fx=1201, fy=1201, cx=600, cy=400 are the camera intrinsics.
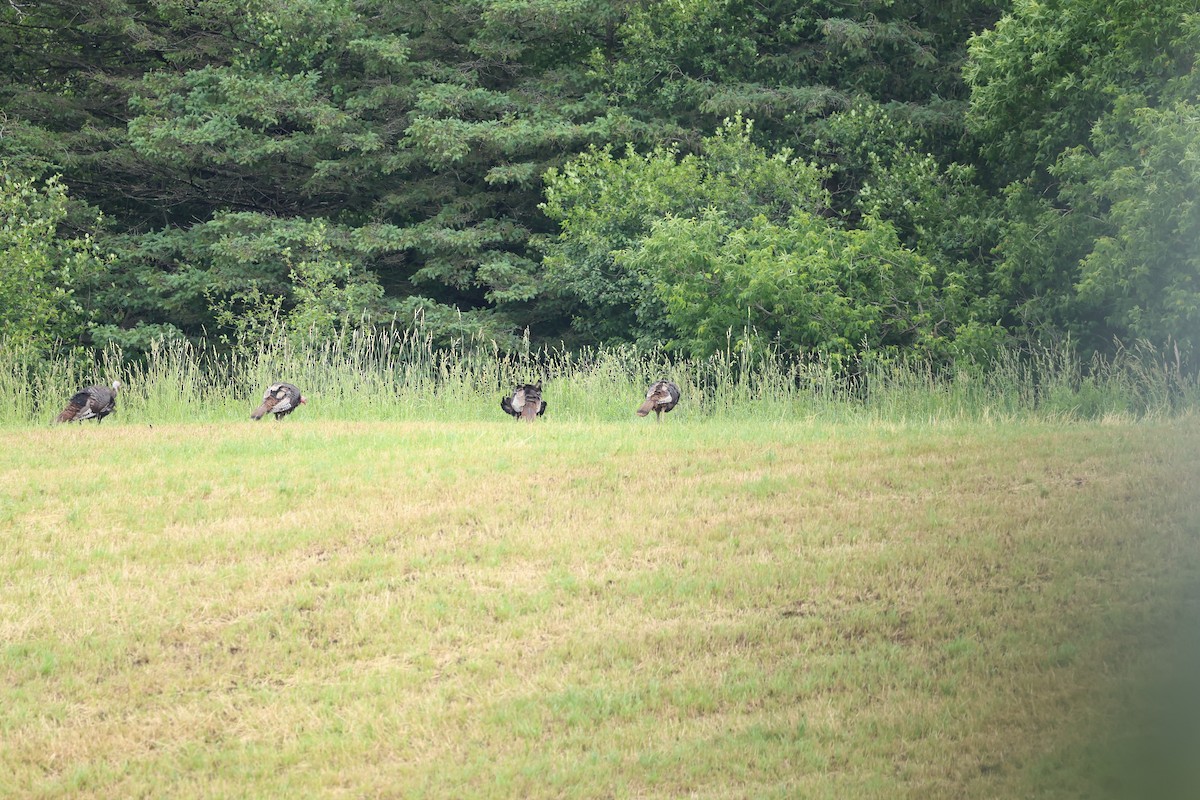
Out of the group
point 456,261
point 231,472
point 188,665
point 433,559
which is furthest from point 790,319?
point 188,665

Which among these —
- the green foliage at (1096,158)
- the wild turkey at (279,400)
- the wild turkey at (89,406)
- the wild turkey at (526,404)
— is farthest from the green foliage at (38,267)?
the green foliage at (1096,158)

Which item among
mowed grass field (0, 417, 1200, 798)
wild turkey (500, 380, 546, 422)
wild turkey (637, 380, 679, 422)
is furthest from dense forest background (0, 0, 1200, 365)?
mowed grass field (0, 417, 1200, 798)

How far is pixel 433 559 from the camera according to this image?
713cm

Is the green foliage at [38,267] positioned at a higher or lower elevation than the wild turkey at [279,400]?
higher

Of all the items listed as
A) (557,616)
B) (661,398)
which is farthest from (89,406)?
(557,616)

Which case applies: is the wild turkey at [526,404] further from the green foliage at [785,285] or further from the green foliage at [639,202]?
the green foliage at [639,202]

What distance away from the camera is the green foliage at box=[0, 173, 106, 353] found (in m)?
19.5

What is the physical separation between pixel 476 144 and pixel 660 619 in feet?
58.4

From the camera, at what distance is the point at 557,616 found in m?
6.12

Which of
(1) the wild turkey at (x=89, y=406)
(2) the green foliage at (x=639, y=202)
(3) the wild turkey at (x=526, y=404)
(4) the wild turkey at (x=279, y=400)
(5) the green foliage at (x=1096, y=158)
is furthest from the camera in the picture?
(2) the green foliage at (x=639, y=202)

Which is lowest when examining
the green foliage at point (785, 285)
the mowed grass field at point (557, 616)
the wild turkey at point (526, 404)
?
the mowed grass field at point (557, 616)

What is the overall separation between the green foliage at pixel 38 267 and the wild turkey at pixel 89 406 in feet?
20.3

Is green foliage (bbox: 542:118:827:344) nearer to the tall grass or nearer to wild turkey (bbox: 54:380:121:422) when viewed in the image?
the tall grass

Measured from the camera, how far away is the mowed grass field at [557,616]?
A: 14.4 feet
